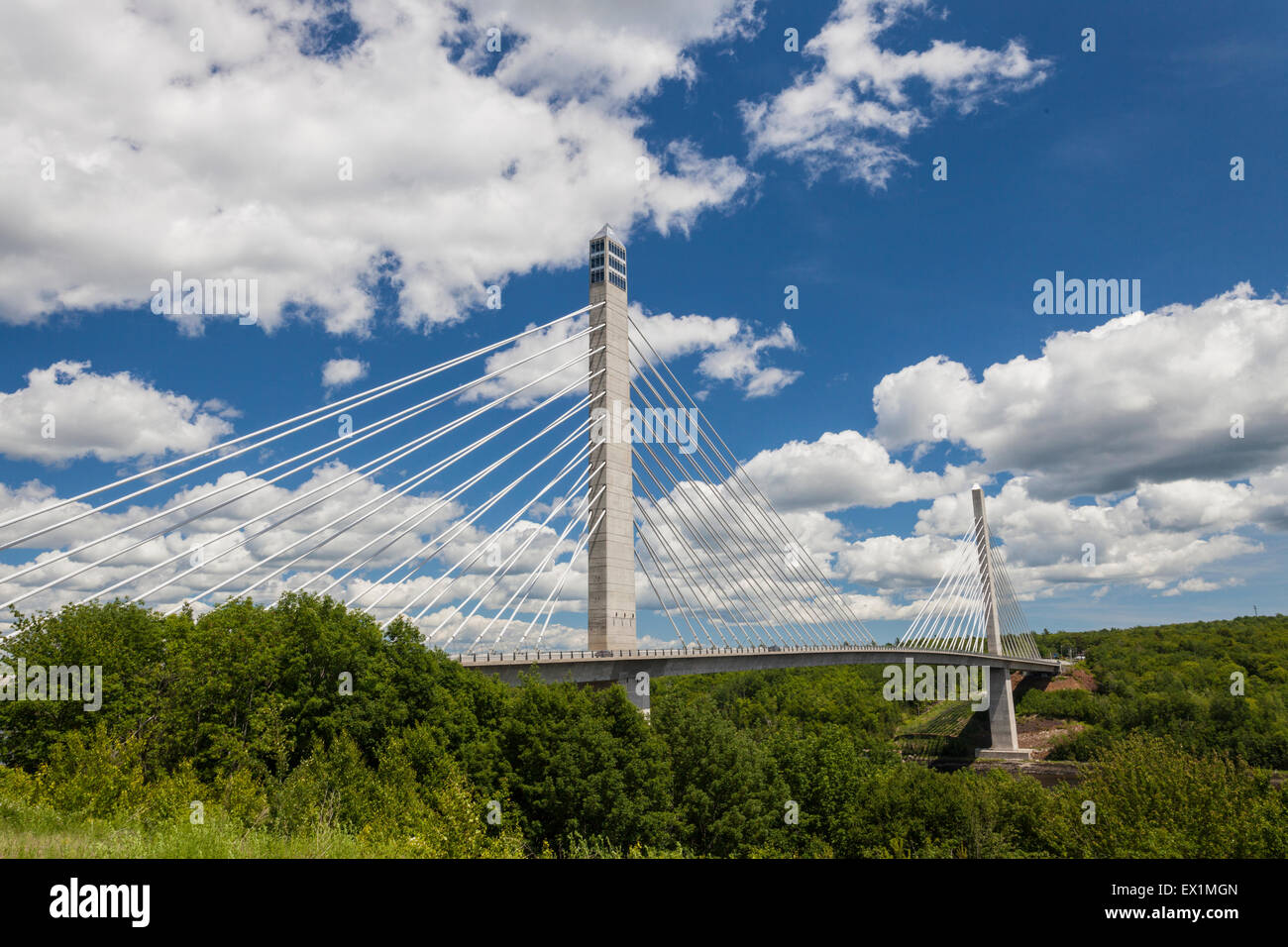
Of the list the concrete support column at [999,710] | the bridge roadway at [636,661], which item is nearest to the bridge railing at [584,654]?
the bridge roadway at [636,661]

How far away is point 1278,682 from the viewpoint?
10269 centimetres

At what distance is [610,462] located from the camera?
48.4 m

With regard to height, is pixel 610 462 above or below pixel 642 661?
above

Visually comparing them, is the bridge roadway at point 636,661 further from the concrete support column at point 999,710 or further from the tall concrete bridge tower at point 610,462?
the concrete support column at point 999,710

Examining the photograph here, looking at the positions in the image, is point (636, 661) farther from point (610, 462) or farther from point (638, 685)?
point (610, 462)

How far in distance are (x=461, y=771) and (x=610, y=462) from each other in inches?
863

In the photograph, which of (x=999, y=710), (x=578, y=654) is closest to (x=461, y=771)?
(x=578, y=654)

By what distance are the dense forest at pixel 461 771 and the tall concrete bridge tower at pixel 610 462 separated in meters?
5.79

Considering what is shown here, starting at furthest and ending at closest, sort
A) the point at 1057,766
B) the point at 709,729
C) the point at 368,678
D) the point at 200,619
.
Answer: the point at 1057,766 → the point at 709,729 → the point at 200,619 → the point at 368,678

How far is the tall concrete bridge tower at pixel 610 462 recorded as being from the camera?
46.7 metres

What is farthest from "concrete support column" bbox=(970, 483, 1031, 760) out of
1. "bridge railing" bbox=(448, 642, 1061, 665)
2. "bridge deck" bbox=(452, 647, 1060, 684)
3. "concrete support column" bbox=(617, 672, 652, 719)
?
"concrete support column" bbox=(617, 672, 652, 719)
